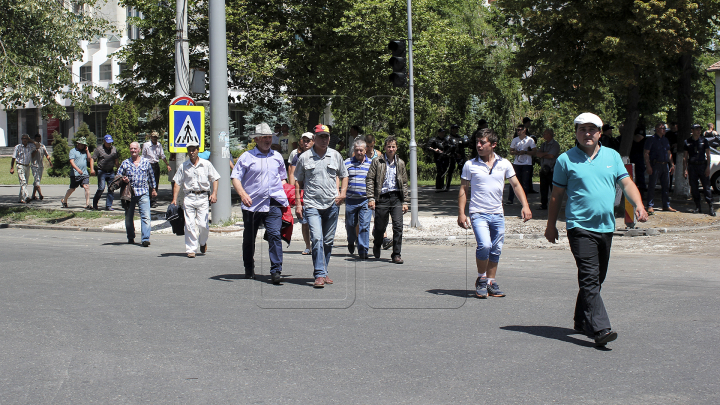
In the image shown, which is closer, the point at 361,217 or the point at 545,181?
the point at 361,217

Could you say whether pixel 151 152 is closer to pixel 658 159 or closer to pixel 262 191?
pixel 262 191

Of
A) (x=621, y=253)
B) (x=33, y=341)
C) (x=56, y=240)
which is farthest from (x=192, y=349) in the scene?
(x=56, y=240)

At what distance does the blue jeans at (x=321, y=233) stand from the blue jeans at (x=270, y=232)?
1.68 feet

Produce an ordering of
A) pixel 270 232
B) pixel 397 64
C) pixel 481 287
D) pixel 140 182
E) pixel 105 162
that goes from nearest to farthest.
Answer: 1. pixel 481 287
2. pixel 270 232
3. pixel 140 182
4. pixel 397 64
5. pixel 105 162

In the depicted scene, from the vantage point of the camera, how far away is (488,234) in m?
7.83

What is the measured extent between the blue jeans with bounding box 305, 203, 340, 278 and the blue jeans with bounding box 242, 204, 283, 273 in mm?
512

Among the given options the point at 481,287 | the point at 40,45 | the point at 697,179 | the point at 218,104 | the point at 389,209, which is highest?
the point at 40,45

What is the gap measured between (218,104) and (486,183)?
881cm

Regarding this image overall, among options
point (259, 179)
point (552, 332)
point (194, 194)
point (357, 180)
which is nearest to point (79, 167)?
point (194, 194)

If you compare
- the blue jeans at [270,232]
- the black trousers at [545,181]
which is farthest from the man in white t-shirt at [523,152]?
the blue jeans at [270,232]

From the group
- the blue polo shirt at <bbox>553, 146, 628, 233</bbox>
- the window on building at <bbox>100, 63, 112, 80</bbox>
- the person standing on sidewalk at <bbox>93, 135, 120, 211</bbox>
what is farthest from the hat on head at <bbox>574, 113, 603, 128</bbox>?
the window on building at <bbox>100, 63, 112, 80</bbox>

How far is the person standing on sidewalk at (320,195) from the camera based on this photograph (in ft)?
28.0

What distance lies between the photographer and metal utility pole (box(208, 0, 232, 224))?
50.0ft

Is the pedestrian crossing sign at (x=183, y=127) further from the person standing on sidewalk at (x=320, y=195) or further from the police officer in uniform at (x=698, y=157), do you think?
the police officer in uniform at (x=698, y=157)
